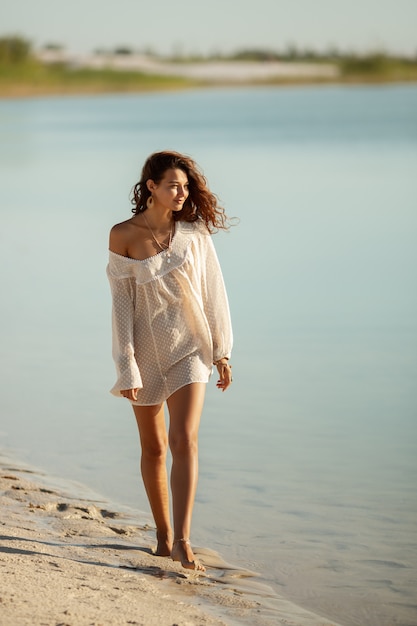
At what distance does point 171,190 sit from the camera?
15.1ft

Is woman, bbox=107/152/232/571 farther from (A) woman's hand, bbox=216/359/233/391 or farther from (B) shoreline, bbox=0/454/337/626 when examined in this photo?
(B) shoreline, bbox=0/454/337/626

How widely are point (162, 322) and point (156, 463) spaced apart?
520mm

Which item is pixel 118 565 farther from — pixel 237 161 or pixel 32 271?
pixel 237 161

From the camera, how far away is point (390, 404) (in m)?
7.16

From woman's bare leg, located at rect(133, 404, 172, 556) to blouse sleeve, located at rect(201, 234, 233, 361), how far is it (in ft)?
1.00

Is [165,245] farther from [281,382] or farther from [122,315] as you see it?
[281,382]

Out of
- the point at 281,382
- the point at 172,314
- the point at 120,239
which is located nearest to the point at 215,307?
the point at 172,314

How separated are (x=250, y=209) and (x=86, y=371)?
9.63m

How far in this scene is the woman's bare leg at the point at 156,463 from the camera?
470 cm

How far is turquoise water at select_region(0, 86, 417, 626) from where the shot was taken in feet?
17.0

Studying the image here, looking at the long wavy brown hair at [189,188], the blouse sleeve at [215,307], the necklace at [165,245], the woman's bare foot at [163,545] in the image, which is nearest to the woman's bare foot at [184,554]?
the woman's bare foot at [163,545]

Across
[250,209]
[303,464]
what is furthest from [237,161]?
[303,464]

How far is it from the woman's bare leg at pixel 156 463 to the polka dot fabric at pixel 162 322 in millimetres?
86

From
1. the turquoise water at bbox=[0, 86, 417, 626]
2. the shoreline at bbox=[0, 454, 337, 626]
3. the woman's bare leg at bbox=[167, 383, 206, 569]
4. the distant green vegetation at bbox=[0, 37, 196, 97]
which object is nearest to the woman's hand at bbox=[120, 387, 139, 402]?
the woman's bare leg at bbox=[167, 383, 206, 569]
